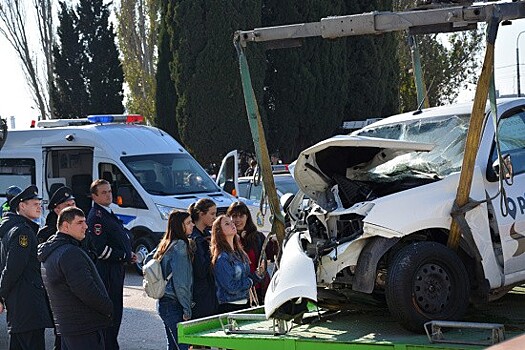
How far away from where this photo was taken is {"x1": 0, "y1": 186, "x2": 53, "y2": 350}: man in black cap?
9.35m

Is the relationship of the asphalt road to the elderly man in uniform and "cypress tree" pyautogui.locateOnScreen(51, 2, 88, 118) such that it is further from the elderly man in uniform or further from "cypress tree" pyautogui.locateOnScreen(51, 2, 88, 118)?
"cypress tree" pyautogui.locateOnScreen(51, 2, 88, 118)

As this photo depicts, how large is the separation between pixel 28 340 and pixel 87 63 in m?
27.8

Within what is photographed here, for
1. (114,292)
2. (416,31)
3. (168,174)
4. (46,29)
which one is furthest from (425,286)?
(46,29)

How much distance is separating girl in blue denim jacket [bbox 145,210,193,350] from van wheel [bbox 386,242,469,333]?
2.05 metres

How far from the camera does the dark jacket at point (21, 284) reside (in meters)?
9.34

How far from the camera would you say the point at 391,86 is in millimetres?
31766

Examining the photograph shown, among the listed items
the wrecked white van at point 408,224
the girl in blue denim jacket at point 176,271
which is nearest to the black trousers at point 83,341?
the girl in blue denim jacket at point 176,271

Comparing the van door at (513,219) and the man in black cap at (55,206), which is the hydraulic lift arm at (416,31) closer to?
the van door at (513,219)

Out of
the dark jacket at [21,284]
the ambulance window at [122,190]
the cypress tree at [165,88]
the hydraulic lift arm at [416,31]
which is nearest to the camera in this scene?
the hydraulic lift arm at [416,31]

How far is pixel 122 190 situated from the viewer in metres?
17.0

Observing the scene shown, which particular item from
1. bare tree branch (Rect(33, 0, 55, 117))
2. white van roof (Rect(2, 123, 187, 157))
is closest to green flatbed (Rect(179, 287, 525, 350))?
white van roof (Rect(2, 123, 187, 157))

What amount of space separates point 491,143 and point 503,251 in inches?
31.7

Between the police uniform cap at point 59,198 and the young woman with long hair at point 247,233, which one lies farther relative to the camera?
the police uniform cap at point 59,198

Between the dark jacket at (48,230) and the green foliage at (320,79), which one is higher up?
the green foliage at (320,79)
